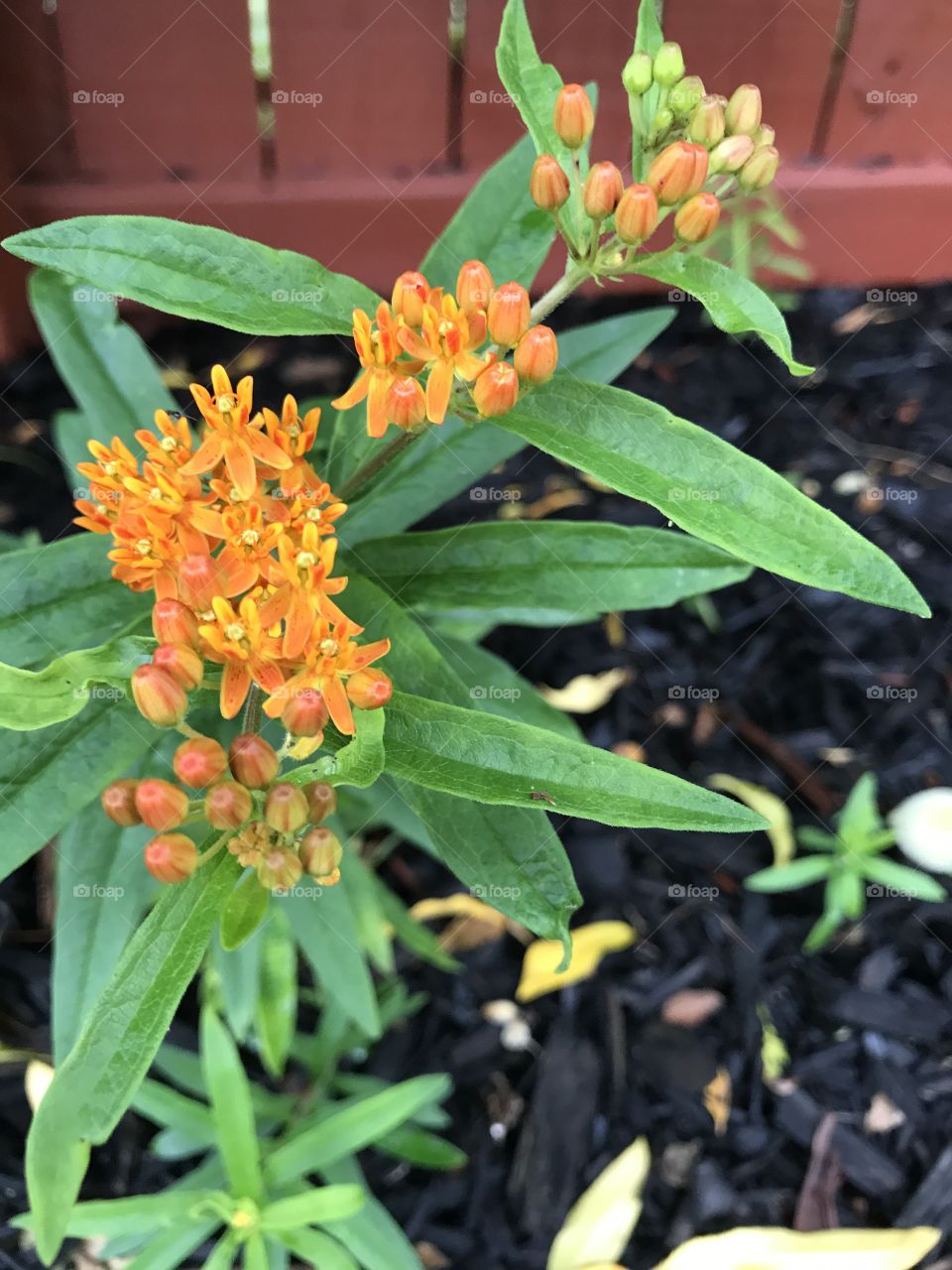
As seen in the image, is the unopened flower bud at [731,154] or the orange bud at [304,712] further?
the unopened flower bud at [731,154]

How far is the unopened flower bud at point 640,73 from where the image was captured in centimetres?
134

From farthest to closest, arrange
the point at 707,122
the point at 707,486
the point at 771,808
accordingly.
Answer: the point at 771,808, the point at 707,122, the point at 707,486

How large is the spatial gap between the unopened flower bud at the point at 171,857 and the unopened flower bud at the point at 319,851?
0.40ft

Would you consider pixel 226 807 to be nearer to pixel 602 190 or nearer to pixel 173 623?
pixel 173 623

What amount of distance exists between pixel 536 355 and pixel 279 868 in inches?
24.4

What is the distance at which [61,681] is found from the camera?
109cm

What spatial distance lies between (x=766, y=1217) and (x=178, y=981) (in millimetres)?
1592

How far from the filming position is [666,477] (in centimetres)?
121

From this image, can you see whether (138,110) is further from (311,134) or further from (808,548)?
(808,548)

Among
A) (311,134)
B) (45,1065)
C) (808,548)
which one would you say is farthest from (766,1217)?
(311,134)

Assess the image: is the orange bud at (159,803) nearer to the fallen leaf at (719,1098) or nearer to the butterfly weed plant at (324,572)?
the butterfly weed plant at (324,572)

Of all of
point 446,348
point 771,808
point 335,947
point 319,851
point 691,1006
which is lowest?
point 691,1006

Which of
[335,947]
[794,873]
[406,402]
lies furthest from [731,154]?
[794,873]

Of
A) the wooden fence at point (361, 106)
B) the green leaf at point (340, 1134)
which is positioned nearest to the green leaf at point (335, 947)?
the green leaf at point (340, 1134)
